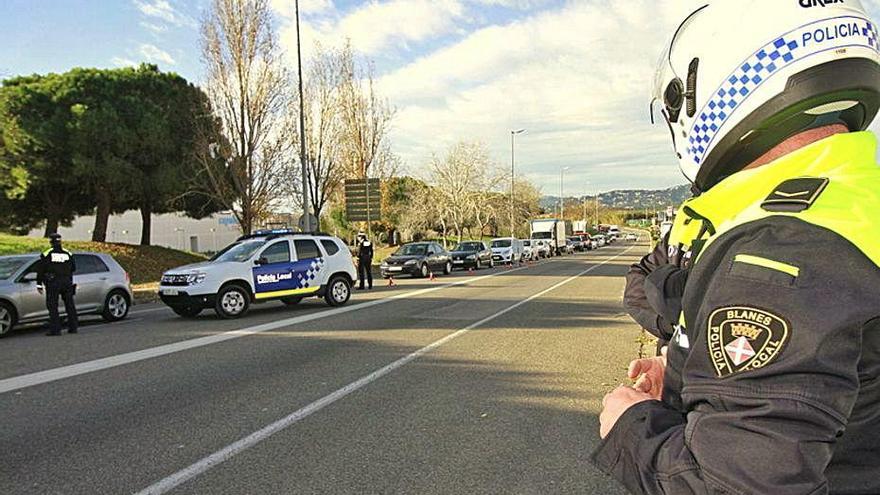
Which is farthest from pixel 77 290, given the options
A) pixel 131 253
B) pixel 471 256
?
pixel 471 256

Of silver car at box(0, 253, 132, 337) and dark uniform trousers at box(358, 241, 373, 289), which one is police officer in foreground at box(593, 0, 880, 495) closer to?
silver car at box(0, 253, 132, 337)

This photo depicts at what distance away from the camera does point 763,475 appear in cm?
106

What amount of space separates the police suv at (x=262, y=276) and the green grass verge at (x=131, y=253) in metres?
12.2

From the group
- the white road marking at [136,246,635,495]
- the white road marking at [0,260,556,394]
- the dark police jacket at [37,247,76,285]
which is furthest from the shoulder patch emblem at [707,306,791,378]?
the dark police jacket at [37,247,76,285]

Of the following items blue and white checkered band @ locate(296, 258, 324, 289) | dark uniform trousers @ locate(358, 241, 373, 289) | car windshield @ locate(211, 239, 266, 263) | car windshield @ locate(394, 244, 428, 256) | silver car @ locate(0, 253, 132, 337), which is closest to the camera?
silver car @ locate(0, 253, 132, 337)

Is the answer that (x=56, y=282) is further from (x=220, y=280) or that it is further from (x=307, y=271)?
(x=307, y=271)

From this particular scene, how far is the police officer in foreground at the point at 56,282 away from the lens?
35.5ft

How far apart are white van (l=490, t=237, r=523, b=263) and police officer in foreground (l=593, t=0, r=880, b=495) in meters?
33.3

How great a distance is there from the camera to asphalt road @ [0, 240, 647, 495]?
4.06 meters

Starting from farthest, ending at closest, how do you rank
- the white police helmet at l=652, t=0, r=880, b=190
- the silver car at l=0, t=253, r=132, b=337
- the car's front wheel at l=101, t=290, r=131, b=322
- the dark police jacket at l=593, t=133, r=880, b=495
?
the car's front wheel at l=101, t=290, r=131, b=322 → the silver car at l=0, t=253, r=132, b=337 → the white police helmet at l=652, t=0, r=880, b=190 → the dark police jacket at l=593, t=133, r=880, b=495

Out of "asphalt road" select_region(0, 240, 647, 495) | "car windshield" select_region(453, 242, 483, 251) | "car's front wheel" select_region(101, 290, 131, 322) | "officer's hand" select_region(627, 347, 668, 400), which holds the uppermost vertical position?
"officer's hand" select_region(627, 347, 668, 400)

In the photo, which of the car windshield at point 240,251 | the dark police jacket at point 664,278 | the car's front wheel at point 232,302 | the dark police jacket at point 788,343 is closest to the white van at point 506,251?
the car windshield at point 240,251

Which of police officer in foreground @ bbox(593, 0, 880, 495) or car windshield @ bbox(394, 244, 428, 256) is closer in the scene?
police officer in foreground @ bbox(593, 0, 880, 495)

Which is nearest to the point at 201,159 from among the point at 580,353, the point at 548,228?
the point at 580,353
